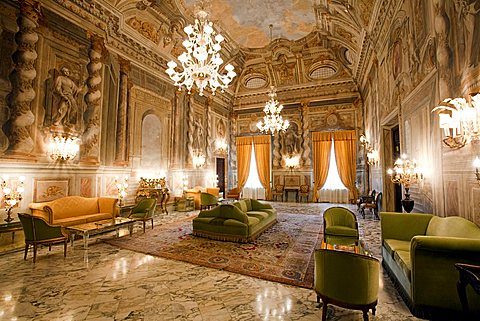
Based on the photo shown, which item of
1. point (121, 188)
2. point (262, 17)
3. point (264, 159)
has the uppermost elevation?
point (262, 17)

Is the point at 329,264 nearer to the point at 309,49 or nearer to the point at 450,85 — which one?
the point at 450,85

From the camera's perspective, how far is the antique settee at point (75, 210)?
198 inches

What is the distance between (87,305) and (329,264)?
275 cm

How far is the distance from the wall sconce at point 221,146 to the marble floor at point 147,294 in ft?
29.7

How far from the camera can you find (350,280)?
2283mm

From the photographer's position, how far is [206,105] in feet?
38.9

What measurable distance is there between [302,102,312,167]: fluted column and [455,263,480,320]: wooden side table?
33.3 ft

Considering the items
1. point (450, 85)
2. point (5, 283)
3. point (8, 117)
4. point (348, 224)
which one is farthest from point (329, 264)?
point (8, 117)

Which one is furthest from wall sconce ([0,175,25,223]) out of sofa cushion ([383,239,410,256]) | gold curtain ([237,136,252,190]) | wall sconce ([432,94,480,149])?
gold curtain ([237,136,252,190])

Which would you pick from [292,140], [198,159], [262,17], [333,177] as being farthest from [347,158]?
[262,17]

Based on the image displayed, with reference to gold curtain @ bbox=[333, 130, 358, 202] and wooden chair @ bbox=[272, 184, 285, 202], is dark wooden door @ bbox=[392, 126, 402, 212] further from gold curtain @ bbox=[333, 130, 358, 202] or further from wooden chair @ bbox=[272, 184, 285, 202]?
wooden chair @ bbox=[272, 184, 285, 202]

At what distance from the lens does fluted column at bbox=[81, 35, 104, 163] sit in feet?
21.2

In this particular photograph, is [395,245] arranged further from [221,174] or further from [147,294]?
[221,174]

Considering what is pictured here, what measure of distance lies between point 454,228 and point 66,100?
26.2 feet
